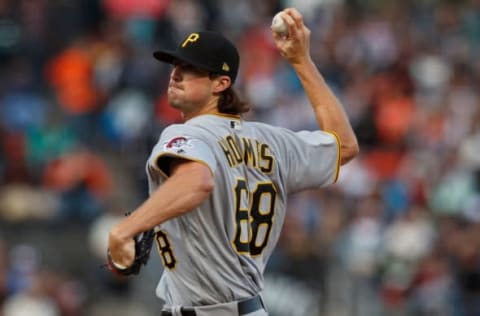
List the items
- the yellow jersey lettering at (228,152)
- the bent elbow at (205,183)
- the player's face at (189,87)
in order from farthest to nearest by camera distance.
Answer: the player's face at (189,87)
the yellow jersey lettering at (228,152)
the bent elbow at (205,183)

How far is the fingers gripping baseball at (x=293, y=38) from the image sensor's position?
6.59m

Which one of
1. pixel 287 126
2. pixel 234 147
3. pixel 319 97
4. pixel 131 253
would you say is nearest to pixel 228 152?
pixel 234 147

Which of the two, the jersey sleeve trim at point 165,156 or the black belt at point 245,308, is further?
the black belt at point 245,308

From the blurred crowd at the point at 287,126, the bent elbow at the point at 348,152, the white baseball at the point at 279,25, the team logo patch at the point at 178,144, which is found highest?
the white baseball at the point at 279,25

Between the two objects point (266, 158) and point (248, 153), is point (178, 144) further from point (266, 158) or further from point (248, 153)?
point (266, 158)

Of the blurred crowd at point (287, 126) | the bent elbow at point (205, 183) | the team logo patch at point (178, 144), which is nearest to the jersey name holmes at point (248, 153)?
the team logo patch at point (178, 144)

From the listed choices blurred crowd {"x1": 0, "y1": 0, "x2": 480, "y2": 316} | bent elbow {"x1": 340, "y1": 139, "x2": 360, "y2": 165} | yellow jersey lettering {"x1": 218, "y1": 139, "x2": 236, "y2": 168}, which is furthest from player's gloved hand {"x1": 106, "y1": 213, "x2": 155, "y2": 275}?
blurred crowd {"x1": 0, "y1": 0, "x2": 480, "y2": 316}

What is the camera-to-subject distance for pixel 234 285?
20.1ft

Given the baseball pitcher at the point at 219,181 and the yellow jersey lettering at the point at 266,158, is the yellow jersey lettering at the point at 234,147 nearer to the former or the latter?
the baseball pitcher at the point at 219,181

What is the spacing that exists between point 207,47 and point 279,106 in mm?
9053

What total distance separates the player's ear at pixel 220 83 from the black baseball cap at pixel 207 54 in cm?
2

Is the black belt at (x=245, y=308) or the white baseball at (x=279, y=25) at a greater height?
the white baseball at (x=279, y=25)

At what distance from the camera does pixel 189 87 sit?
6141 millimetres

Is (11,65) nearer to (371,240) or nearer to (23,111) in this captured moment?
(23,111)
